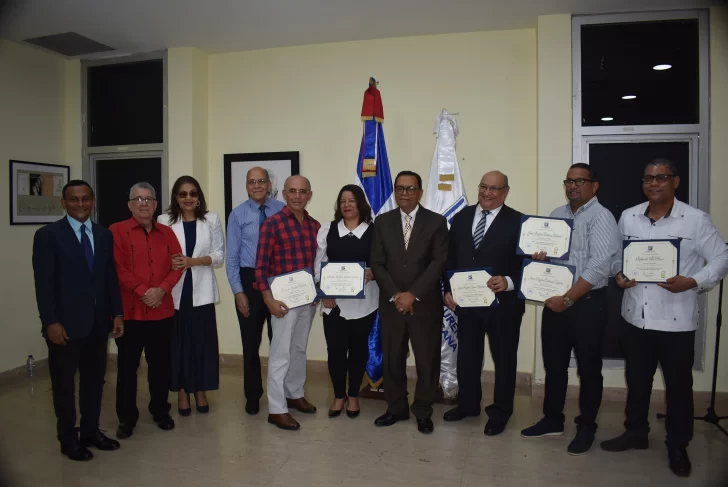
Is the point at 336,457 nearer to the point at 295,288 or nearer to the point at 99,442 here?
the point at 295,288

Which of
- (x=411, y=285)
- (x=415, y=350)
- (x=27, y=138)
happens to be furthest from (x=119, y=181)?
(x=415, y=350)

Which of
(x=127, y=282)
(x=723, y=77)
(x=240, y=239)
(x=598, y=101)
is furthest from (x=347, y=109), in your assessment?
(x=723, y=77)

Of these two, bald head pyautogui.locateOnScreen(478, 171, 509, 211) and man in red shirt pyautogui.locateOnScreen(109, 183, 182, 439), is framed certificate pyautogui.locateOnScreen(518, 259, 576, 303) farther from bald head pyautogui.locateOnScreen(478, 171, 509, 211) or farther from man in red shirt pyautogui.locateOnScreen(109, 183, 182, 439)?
man in red shirt pyautogui.locateOnScreen(109, 183, 182, 439)

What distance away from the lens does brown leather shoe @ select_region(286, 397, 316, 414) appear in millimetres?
3858

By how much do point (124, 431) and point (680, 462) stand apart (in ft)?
10.7

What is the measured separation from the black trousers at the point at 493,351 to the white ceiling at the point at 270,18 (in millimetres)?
2360

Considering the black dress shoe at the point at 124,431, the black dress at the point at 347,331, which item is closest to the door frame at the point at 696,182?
the black dress at the point at 347,331

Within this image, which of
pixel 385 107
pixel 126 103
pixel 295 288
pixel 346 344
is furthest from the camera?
pixel 126 103

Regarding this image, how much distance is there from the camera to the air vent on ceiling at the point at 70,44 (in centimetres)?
484

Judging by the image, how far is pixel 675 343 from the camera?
2.94 meters

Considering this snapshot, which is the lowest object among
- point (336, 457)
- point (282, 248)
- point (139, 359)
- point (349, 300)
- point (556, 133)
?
point (336, 457)

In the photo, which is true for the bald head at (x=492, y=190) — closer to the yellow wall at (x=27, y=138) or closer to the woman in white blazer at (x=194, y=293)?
the woman in white blazer at (x=194, y=293)

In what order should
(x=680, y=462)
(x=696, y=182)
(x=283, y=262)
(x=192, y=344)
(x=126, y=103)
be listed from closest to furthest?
(x=680, y=462)
(x=283, y=262)
(x=192, y=344)
(x=696, y=182)
(x=126, y=103)

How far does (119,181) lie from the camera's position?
18.1 ft
